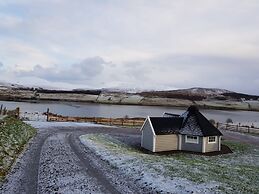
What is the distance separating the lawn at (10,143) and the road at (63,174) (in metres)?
0.52

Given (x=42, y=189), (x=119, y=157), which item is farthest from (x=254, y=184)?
(x=42, y=189)

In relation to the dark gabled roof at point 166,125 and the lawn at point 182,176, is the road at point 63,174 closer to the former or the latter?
the lawn at point 182,176

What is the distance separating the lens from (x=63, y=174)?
19.5 m

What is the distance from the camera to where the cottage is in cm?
3494

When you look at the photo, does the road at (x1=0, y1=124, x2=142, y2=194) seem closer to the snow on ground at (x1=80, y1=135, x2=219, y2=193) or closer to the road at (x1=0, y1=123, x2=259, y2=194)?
the road at (x1=0, y1=123, x2=259, y2=194)

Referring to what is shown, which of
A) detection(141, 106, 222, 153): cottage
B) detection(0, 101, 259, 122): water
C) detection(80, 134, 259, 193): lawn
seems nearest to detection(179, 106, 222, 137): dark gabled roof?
detection(141, 106, 222, 153): cottage

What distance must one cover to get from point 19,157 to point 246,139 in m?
32.0

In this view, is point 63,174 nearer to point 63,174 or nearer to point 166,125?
point 63,174

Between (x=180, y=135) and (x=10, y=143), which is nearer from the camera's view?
(x=10, y=143)

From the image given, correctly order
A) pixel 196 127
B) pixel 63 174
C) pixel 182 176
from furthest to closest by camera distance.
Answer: pixel 196 127
pixel 63 174
pixel 182 176

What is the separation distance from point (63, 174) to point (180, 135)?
1885cm

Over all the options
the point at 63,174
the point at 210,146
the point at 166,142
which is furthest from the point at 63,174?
the point at 210,146

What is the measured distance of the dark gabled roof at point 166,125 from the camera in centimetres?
3528

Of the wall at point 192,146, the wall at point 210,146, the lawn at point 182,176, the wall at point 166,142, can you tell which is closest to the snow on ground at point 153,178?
the lawn at point 182,176
